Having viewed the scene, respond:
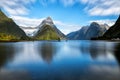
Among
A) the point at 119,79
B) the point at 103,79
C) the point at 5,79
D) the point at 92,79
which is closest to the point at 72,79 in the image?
the point at 92,79

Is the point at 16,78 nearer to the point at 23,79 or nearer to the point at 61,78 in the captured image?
the point at 23,79

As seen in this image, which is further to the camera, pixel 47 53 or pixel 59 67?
pixel 47 53

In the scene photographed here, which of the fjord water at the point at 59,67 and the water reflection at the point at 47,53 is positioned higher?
the water reflection at the point at 47,53

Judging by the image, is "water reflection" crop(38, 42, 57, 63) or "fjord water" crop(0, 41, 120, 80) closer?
"fjord water" crop(0, 41, 120, 80)

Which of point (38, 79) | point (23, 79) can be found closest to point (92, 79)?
Result: point (38, 79)

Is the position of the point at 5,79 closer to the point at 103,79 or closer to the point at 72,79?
the point at 72,79

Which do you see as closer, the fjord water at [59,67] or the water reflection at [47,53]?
the fjord water at [59,67]

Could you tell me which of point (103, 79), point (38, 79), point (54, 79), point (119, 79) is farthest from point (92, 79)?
point (38, 79)

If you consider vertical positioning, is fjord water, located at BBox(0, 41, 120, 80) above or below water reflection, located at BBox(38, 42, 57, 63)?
below

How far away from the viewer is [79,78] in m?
23.7

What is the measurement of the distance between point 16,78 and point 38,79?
310 centimetres

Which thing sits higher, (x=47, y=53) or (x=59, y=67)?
(x=47, y=53)

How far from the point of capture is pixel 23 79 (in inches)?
908

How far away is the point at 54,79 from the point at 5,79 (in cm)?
651
